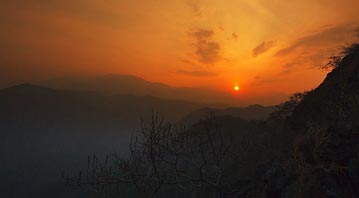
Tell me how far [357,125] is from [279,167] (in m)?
5.82

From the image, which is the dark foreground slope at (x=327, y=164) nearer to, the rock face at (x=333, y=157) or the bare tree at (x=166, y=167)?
the rock face at (x=333, y=157)

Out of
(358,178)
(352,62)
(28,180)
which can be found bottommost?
(28,180)

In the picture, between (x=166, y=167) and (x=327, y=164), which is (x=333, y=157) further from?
(x=166, y=167)

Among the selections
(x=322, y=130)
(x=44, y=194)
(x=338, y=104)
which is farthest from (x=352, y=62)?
(x=44, y=194)

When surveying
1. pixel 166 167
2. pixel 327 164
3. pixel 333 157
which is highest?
pixel 333 157

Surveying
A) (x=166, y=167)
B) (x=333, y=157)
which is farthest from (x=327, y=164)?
(x=166, y=167)

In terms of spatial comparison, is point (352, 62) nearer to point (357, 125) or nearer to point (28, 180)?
point (357, 125)

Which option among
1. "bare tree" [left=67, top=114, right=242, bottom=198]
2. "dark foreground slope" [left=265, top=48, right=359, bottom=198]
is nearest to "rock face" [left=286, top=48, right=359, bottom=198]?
"dark foreground slope" [left=265, top=48, right=359, bottom=198]

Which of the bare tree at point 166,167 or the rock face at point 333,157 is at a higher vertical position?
the rock face at point 333,157

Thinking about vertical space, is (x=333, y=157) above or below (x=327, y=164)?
above

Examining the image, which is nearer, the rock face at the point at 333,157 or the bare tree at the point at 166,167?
the rock face at the point at 333,157

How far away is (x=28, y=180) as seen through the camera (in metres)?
189

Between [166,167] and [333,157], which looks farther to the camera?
[166,167]

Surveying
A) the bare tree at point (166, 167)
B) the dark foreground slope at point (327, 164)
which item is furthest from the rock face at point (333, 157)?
the bare tree at point (166, 167)
